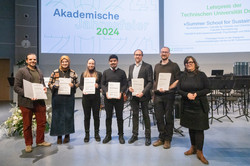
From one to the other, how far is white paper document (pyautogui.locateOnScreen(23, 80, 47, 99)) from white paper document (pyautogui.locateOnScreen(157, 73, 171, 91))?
1.80 meters

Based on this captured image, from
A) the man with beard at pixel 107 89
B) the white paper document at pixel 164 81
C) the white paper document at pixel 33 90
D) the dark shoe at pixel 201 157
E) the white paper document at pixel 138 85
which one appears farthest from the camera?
the man with beard at pixel 107 89

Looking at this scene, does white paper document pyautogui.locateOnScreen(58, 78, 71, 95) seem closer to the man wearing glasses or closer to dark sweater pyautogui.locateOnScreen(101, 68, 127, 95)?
dark sweater pyautogui.locateOnScreen(101, 68, 127, 95)

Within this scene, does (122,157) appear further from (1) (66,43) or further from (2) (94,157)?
(1) (66,43)

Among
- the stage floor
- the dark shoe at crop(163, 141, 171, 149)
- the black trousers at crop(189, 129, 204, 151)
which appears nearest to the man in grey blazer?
the dark shoe at crop(163, 141, 171, 149)

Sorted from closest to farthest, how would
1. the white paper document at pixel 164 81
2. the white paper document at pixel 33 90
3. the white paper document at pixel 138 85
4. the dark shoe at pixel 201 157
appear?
the dark shoe at pixel 201 157 < the white paper document at pixel 33 90 < the white paper document at pixel 164 81 < the white paper document at pixel 138 85

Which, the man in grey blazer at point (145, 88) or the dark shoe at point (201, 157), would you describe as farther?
the man in grey blazer at point (145, 88)

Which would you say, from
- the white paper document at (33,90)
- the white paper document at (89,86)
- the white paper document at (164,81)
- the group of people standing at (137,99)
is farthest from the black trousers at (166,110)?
the white paper document at (33,90)

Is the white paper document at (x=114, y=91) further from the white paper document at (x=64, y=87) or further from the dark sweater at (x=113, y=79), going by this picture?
the white paper document at (x=64, y=87)

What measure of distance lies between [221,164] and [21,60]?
8.51 m

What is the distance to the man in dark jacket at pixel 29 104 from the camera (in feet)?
8.96

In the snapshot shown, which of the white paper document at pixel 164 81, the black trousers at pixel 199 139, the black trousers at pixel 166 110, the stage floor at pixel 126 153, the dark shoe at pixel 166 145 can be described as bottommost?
the stage floor at pixel 126 153

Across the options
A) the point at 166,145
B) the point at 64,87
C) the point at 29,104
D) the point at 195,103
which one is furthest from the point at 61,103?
the point at 195,103

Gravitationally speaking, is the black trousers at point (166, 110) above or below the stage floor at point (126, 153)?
above

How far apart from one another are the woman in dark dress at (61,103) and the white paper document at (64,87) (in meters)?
0.05
